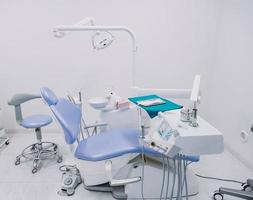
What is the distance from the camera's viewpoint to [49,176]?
6.64ft

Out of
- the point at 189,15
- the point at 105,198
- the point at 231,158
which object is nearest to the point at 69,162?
the point at 105,198

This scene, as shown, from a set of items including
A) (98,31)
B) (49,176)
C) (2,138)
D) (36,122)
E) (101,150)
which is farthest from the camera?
(2,138)

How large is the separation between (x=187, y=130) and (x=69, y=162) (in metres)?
1.59

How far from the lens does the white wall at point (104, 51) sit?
257 centimetres

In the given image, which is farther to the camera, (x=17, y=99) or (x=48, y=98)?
(x=17, y=99)

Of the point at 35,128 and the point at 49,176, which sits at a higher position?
the point at 35,128

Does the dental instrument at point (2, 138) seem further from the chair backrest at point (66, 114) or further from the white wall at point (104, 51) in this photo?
the chair backrest at point (66, 114)

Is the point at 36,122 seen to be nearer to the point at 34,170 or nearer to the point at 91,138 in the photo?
the point at 34,170

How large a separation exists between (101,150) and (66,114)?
0.39 m

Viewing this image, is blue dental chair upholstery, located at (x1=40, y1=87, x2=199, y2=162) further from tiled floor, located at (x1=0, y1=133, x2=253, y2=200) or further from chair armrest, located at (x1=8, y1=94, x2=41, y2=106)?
chair armrest, located at (x1=8, y1=94, x2=41, y2=106)

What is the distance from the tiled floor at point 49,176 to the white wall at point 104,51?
35.7 inches

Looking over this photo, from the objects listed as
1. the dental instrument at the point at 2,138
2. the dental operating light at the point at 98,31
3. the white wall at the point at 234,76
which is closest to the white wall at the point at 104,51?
the white wall at the point at 234,76

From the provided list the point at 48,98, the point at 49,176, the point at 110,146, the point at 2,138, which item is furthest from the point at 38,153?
the point at 110,146

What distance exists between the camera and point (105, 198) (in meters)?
1.74
